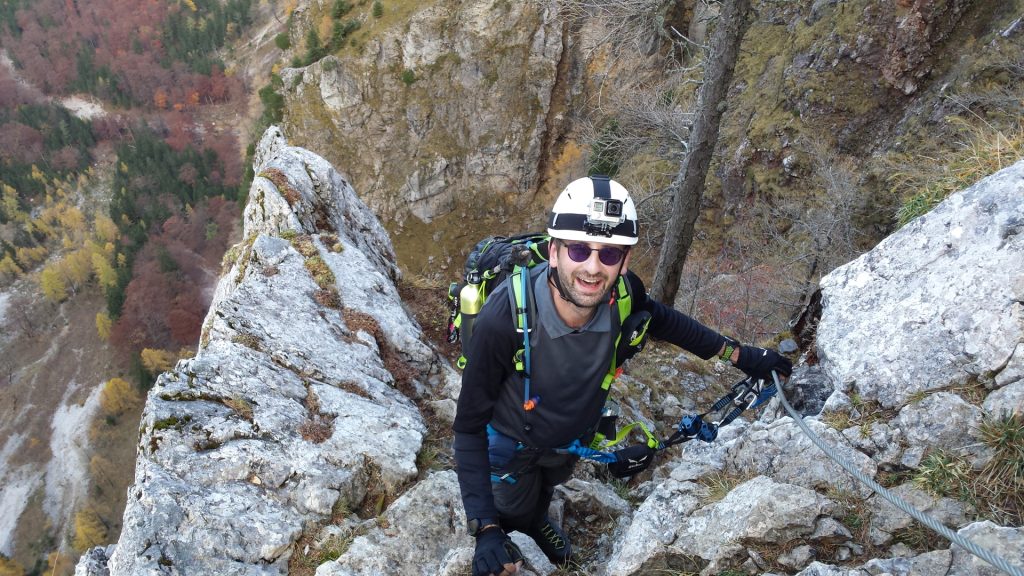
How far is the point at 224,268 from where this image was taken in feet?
32.0

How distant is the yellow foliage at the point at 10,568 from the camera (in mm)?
58916

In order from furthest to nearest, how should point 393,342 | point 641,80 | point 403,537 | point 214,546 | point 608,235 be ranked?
point 641,80 < point 393,342 < point 403,537 < point 214,546 < point 608,235

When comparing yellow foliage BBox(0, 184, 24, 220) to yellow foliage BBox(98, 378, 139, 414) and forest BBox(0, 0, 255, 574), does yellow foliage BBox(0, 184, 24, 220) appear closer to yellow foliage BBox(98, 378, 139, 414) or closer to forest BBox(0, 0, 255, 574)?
forest BBox(0, 0, 255, 574)

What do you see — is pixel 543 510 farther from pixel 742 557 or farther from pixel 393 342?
pixel 393 342

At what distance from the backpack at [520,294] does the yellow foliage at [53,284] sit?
12810 cm

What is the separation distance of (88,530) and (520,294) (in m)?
80.9

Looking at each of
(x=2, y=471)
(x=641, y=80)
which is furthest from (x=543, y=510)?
(x=2, y=471)

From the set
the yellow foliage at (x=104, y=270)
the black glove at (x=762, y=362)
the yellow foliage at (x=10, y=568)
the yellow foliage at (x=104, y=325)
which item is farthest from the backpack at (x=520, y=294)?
the yellow foliage at (x=104, y=270)

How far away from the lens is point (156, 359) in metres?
75.6

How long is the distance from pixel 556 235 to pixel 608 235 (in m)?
0.35

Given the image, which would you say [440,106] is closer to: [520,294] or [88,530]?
[520,294]

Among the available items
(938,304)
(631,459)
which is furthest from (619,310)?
(938,304)

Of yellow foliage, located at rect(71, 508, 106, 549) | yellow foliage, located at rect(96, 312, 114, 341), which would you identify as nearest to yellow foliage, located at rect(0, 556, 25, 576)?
yellow foliage, located at rect(71, 508, 106, 549)

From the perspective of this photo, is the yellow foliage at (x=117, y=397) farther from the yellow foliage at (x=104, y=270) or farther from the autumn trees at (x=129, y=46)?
the autumn trees at (x=129, y=46)
